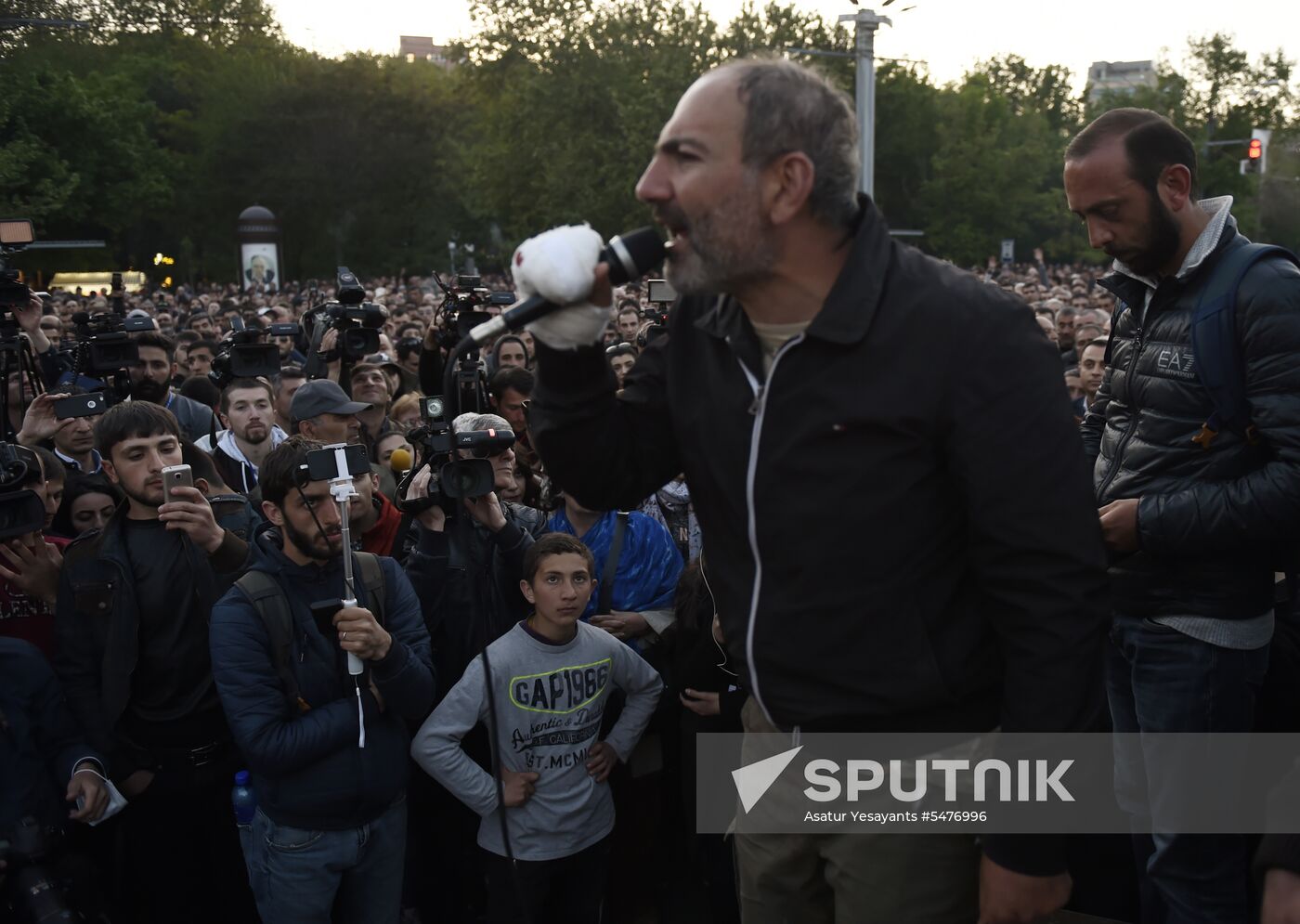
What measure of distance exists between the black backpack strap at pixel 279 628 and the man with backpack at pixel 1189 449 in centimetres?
242

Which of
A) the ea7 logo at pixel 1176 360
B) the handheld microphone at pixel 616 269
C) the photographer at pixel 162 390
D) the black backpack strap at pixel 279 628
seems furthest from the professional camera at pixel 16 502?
the ea7 logo at pixel 1176 360

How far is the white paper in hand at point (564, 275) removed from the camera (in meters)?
1.98

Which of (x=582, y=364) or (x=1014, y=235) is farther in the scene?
(x=1014, y=235)

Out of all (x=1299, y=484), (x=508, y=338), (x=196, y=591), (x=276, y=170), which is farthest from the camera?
(x=276, y=170)

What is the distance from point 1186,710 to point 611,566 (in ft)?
7.97

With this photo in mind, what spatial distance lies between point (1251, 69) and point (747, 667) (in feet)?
165

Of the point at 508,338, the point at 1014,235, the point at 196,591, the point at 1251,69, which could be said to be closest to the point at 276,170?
the point at 1014,235

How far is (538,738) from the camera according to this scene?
4.24 meters

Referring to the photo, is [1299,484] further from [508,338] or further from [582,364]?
[508,338]

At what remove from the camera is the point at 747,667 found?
87.4 inches

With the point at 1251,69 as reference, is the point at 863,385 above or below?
below

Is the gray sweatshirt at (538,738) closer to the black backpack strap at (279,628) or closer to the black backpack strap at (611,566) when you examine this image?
the black backpack strap at (611,566)

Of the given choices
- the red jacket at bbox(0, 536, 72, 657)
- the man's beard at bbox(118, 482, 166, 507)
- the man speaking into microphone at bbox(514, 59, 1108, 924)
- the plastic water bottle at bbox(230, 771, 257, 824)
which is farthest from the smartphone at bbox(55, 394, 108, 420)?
the man speaking into microphone at bbox(514, 59, 1108, 924)

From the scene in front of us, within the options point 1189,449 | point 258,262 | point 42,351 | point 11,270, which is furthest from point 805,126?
point 258,262
